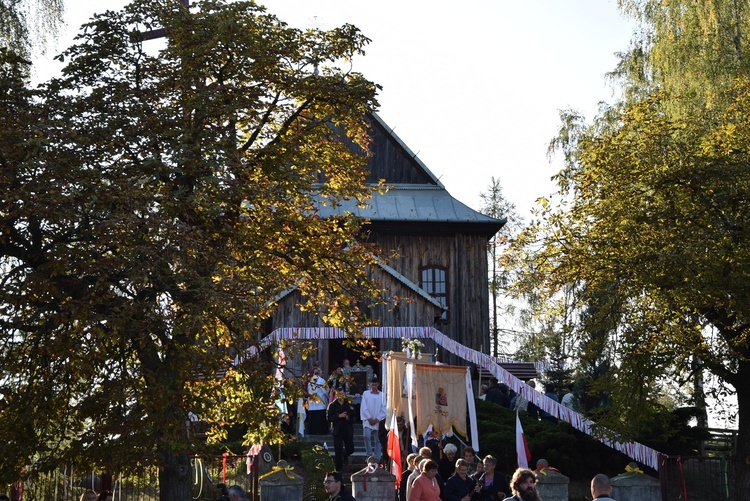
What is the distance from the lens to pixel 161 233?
1470 centimetres

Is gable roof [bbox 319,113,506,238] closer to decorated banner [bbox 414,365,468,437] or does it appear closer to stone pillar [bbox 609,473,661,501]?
decorated banner [bbox 414,365,468,437]

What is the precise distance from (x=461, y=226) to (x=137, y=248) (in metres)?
23.9

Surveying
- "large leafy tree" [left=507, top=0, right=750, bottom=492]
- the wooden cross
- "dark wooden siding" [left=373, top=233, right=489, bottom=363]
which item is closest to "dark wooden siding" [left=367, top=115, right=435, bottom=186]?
"dark wooden siding" [left=373, top=233, right=489, bottom=363]

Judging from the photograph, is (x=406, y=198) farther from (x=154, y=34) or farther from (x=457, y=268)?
(x=154, y=34)

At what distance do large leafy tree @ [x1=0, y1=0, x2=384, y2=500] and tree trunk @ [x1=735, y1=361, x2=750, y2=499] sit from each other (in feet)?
26.2

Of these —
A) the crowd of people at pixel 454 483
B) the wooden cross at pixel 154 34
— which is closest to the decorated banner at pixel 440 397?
the crowd of people at pixel 454 483

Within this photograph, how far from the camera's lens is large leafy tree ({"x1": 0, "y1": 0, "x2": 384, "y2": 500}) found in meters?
14.3

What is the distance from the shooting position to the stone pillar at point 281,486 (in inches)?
691

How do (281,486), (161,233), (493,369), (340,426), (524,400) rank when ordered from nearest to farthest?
(161,233) < (281,486) < (340,426) < (524,400) < (493,369)

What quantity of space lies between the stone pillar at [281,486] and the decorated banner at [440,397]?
12.7 ft

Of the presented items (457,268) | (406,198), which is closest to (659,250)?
(457,268)

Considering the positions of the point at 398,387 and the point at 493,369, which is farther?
the point at 493,369

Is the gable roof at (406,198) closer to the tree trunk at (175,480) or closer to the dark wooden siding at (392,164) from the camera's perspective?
the dark wooden siding at (392,164)

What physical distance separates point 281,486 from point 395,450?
3.42 m
